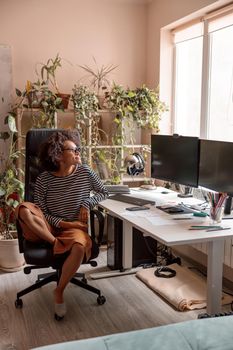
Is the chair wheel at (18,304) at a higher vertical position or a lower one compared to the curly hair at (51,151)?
lower

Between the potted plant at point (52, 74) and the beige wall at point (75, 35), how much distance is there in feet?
0.18

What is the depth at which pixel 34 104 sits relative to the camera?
11.9 ft

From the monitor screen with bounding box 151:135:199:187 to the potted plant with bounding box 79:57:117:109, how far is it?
3.56 ft

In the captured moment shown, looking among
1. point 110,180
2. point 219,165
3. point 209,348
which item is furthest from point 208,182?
point 209,348

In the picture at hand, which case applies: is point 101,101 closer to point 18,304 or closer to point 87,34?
point 87,34

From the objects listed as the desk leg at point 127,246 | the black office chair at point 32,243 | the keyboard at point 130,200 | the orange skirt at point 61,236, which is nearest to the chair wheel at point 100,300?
the black office chair at point 32,243

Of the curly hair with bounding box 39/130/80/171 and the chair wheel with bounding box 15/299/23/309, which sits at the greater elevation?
the curly hair with bounding box 39/130/80/171

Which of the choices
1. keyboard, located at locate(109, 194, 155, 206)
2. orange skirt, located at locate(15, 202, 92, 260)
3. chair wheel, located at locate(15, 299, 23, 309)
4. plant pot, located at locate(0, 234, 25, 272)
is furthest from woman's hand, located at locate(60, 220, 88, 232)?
plant pot, located at locate(0, 234, 25, 272)

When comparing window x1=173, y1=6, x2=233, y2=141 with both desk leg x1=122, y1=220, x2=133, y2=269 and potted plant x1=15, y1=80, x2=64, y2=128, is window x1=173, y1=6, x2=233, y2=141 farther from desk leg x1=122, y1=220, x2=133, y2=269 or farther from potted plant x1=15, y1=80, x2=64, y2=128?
potted plant x1=15, y1=80, x2=64, y2=128

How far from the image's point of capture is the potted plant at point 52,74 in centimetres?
367

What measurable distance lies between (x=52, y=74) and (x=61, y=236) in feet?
5.72

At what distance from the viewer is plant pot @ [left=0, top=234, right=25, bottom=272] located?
329 cm

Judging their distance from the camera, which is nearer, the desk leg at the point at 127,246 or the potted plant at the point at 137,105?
the desk leg at the point at 127,246

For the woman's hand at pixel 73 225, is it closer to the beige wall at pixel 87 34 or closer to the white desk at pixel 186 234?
the white desk at pixel 186 234
